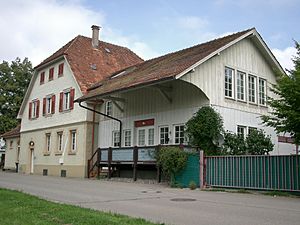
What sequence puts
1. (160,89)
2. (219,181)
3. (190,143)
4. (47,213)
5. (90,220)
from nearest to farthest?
(90,220), (47,213), (219,181), (190,143), (160,89)

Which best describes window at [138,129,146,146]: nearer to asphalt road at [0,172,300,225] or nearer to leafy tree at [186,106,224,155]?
leafy tree at [186,106,224,155]

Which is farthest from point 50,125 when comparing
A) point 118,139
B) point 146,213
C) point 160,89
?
point 146,213

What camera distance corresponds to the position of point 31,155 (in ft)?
120

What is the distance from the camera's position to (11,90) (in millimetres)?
52219

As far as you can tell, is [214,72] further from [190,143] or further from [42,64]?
[42,64]

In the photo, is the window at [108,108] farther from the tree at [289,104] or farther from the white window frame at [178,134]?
the tree at [289,104]

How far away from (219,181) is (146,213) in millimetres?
8147

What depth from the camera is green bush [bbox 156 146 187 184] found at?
61.3ft

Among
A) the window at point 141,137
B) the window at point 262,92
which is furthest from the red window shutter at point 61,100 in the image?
the window at point 262,92

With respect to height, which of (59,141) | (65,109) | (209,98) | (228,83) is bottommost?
(59,141)

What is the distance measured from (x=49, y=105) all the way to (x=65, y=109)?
341 centimetres

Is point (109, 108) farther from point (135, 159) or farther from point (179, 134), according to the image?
point (179, 134)

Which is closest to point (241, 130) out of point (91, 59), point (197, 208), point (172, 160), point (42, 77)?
point (172, 160)

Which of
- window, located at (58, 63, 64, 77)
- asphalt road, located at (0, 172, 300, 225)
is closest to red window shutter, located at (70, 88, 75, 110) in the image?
window, located at (58, 63, 64, 77)
